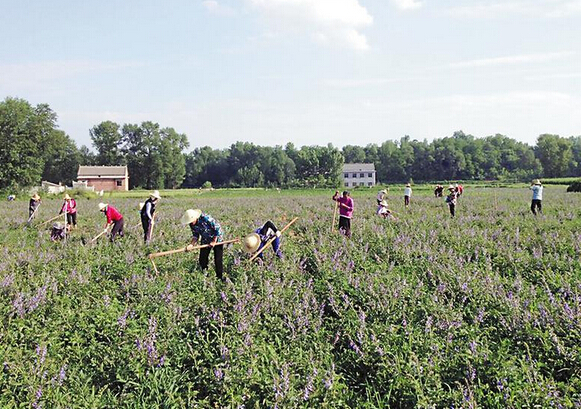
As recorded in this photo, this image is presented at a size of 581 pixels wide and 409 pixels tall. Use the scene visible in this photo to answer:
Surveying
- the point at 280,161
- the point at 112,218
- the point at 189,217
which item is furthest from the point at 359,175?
the point at 189,217

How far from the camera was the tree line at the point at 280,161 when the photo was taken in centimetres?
9894

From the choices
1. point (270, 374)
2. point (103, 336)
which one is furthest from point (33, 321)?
point (270, 374)

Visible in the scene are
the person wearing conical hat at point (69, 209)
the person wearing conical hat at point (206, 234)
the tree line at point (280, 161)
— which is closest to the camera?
the person wearing conical hat at point (206, 234)

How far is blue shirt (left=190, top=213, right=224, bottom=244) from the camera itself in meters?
8.45

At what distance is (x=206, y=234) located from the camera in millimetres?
8523

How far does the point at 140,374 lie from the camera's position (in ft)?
14.4

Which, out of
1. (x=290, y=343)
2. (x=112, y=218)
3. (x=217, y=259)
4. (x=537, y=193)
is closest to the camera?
(x=290, y=343)

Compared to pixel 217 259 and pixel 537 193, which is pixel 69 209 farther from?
pixel 537 193

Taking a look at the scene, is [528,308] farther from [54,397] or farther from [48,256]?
[48,256]

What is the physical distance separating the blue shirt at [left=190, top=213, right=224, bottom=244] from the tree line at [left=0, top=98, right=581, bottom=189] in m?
79.5

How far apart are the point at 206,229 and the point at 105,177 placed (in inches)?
3397

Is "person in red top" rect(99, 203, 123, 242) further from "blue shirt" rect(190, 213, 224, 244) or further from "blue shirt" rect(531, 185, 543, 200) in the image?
"blue shirt" rect(531, 185, 543, 200)

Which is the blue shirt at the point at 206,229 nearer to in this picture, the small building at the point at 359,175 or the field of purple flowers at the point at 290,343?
the field of purple flowers at the point at 290,343

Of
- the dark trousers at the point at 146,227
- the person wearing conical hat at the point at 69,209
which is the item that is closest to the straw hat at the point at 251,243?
the dark trousers at the point at 146,227
